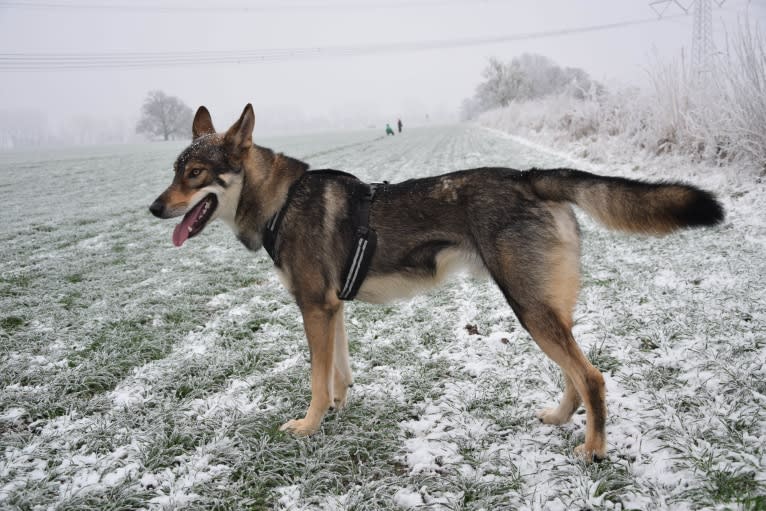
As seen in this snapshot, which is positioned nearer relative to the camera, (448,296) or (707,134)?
(448,296)

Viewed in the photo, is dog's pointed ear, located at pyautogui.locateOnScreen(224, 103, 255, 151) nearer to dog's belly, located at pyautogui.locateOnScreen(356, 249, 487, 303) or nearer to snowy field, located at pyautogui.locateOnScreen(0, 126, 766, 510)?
dog's belly, located at pyautogui.locateOnScreen(356, 249, 487, 303)

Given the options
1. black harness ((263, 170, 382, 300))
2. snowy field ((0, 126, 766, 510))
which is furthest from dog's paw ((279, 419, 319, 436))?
black harness ((263, 170, 382, 300))

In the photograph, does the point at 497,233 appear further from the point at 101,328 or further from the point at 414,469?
the point at 101,328

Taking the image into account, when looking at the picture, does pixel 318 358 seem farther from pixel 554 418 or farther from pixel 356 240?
pixel 554 418

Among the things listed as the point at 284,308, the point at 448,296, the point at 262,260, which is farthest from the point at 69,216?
the point at 448,296

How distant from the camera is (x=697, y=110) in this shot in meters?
9.60

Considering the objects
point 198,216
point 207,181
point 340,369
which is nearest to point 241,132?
point 207,181

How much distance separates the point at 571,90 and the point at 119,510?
2651 centimetres

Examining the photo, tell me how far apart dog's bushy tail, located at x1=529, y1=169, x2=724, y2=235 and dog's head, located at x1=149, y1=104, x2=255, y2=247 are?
82.3 inches

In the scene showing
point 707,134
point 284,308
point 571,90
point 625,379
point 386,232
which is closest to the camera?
point 386,232

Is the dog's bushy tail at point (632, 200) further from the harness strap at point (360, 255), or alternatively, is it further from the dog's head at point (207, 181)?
the dog's head at point (207, 181)

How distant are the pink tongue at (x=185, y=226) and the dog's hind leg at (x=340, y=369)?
125 cm

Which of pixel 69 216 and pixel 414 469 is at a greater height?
pixel 69 216

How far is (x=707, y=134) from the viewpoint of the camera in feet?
29.6
